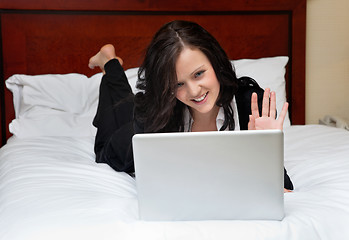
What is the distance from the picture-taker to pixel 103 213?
3.34ft

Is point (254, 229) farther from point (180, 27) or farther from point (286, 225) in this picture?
point (180, 27)

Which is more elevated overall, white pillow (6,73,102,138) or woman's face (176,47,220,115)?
woman's face (176,47,220,115)

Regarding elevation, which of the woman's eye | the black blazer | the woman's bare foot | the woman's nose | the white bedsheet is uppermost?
the woman's bare foot

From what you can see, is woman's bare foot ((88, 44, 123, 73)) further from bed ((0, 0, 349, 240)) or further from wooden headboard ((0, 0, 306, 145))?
wooden headboard ((0, 0, 306, 145))

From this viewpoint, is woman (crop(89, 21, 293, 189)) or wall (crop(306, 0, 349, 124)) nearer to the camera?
woman (crop(89, 21, 293, 189))

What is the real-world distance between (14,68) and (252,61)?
1188 millimetres

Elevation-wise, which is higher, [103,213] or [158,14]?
[158,14]

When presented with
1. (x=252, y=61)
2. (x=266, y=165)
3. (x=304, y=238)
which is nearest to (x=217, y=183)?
(x=266, y=165)

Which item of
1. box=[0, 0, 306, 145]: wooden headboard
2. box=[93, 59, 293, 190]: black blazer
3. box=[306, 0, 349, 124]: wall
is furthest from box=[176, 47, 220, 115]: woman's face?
box=[306, 0, 349, 124]: wall

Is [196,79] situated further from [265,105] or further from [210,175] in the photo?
[210,175]

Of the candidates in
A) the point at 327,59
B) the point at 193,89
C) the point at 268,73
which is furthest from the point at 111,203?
the point at 327,59

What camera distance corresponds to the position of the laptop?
897mm

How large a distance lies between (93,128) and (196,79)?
767 millimetres

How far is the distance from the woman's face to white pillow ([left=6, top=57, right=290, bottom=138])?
0.71m
